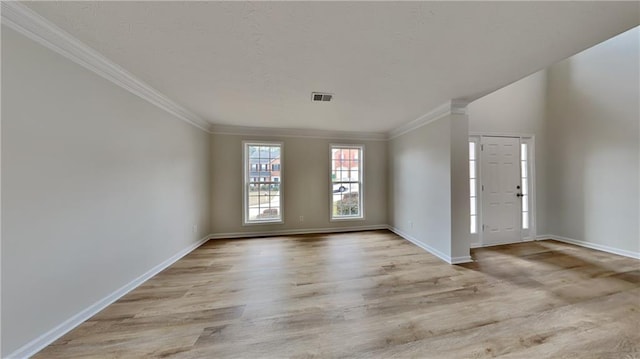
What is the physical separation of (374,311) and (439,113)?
112 inches

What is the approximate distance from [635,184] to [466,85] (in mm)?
3233

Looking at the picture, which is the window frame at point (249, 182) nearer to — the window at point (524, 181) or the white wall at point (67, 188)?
the white wall at point (67, 188)

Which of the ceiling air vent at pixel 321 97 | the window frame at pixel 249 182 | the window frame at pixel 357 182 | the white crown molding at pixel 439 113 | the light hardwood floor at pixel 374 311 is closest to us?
the light hardwood floor at pixel 374 311

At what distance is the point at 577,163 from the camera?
365 cm

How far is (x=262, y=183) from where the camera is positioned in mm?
4512

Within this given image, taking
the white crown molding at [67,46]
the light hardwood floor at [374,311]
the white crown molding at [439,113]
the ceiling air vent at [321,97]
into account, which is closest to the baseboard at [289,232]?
the light hardwood floor at [374,311]

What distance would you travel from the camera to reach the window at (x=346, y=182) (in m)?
4.82

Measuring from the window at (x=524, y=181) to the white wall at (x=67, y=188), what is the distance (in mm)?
6055

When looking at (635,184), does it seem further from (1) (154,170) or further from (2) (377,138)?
(1) (154,170)

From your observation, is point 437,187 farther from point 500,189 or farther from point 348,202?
point 348,202

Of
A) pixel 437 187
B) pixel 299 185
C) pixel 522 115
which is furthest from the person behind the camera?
pixel 299 185

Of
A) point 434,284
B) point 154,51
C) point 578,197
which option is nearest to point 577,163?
point 578,197

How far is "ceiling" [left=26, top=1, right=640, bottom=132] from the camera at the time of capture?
4.33ft

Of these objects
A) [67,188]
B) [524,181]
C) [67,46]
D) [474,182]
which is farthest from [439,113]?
[67,188]
